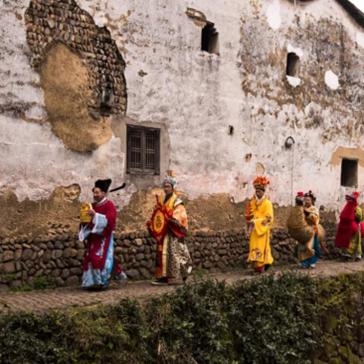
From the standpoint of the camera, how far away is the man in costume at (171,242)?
773 cm

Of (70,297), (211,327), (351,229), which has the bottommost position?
(211,327)

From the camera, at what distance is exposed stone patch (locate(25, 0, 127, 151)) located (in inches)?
315

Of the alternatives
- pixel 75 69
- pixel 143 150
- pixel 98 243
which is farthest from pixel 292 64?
pixel 98 243

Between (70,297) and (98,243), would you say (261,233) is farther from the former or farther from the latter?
(70,297)

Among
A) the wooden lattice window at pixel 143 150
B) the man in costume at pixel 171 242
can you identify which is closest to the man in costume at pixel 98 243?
the man in costume at pixel 171 242

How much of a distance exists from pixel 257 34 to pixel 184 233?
4915 mm

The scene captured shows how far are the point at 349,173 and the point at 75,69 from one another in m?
7.51

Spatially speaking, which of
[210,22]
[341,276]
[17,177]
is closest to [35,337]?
[17,177]

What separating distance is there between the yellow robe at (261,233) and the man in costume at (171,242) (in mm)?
1514

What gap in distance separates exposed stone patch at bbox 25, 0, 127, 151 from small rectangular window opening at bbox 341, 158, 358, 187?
255 inches

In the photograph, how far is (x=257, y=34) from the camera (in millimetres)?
10891

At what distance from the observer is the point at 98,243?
23.8 ft

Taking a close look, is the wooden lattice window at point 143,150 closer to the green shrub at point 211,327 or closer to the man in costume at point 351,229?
the green shrub at point 211,327

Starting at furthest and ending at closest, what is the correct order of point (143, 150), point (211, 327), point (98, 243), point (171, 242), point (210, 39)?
point (210, 39), point (143, 150), point (171, 242), point (98, 243), point (211, 327)
